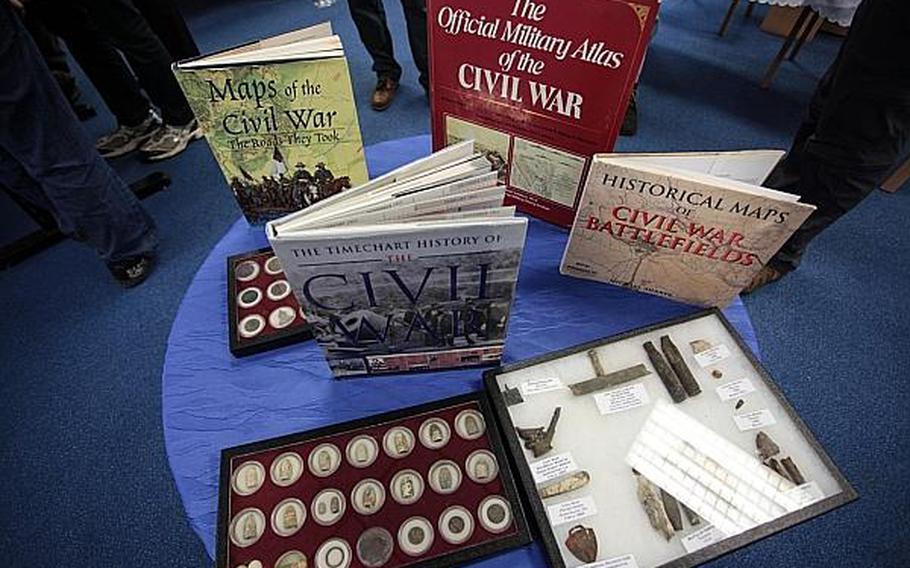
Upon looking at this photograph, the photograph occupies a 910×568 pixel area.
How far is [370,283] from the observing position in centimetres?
56

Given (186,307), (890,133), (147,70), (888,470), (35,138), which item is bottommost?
(888,470)

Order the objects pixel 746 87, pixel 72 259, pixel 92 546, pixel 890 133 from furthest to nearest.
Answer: pixel 746 87 < pixel 72 259 < pixel 92 546 < pixel 890 133

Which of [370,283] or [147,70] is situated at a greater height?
[147,70]

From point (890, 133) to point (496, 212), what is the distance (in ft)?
3.22

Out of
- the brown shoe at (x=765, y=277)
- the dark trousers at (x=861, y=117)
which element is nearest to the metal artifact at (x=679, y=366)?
the dark trousers at (x=861, y=117)

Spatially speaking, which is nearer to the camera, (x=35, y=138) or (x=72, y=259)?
(x=35, y=138)

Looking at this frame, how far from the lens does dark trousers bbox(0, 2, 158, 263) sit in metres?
0.97

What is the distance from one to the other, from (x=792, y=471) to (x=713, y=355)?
174 millimetres

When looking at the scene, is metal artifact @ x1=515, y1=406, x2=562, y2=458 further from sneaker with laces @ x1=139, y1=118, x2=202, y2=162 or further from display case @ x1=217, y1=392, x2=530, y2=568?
sneaker with laces @ x1=139, y1=118, x2=202, y2=162

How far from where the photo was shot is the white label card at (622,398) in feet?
2.18

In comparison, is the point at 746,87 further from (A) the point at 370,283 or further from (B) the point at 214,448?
(B) the point at 214,448

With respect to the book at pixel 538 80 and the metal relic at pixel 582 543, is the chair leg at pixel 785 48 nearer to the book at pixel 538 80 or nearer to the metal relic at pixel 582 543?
the book at pixel 538 80

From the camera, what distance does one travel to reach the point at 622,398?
67 cm

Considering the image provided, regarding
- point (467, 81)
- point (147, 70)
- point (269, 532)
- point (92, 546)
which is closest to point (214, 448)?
point (269, 532)
